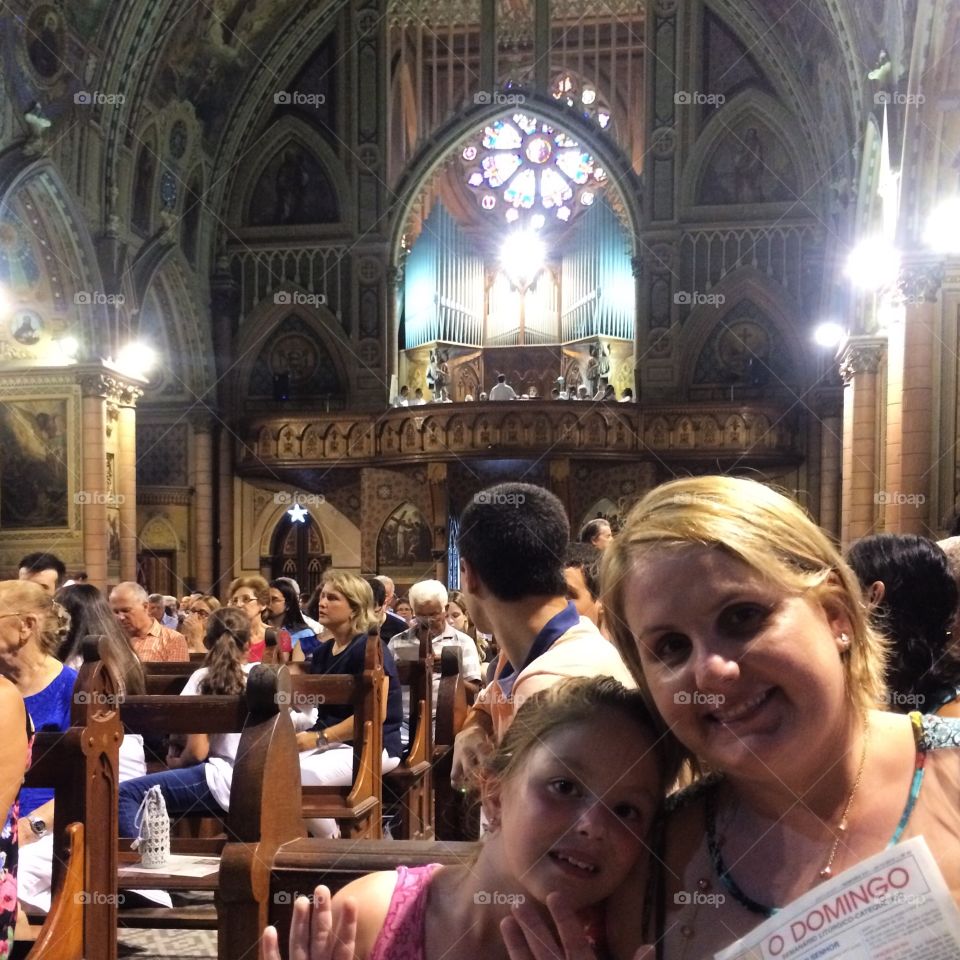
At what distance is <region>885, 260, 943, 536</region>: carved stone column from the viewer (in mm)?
11305

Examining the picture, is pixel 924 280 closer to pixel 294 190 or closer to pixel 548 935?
pixel 548 935

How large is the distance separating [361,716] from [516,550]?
9.66 feet

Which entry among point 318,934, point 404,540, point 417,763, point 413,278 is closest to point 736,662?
point 318,934

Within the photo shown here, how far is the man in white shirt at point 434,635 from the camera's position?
7.43m

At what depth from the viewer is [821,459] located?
1941 cm

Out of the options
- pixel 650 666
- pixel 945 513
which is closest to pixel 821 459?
pixel 945 513

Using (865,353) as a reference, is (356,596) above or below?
below

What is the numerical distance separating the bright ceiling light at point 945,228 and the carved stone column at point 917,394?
241mm

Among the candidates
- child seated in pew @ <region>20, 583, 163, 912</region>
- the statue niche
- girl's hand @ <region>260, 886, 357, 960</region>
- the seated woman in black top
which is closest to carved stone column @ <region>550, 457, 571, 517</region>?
the statue niche

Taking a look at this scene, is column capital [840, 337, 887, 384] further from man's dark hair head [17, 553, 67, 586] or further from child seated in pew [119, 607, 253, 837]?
child seated in pew [119, 607, 253, 837]

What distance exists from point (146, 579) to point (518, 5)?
534 inches

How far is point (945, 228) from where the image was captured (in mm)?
11453

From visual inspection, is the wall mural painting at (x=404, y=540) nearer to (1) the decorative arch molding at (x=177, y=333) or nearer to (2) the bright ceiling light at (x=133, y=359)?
(1) the decorative arch molding at (x=177, y=333)

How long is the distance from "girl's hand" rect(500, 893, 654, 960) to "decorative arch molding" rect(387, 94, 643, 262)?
65.4 feet
